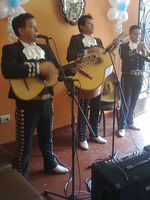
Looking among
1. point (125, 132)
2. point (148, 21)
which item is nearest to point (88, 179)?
point (125, 132)

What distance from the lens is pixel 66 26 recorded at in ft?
11.5

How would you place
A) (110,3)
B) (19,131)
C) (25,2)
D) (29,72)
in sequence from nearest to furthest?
(29,72) < (19,131) < (25,2) < (110,3)

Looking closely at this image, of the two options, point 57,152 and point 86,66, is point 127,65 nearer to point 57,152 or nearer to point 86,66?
point 86,66

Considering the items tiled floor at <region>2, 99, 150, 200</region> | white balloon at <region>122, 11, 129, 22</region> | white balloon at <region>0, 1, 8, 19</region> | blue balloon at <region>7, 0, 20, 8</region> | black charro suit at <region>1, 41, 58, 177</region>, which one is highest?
blue balloon at <region>7, 0, 20, 8</region>

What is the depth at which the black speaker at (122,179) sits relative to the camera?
5.99ft

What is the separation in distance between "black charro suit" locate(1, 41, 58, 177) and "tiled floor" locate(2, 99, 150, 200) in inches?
10.3

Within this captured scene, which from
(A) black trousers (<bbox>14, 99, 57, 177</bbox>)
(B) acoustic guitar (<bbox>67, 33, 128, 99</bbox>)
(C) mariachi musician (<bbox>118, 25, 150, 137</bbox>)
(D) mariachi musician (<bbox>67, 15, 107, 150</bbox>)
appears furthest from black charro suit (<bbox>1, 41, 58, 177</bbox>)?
(C) mariachi musician (<bbox>118, 25, 150, 137</bbox>)

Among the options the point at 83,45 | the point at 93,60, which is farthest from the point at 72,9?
the point at 93,60

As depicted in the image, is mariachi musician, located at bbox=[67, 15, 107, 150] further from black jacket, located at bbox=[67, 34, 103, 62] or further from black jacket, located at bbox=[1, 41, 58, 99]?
black jacket, located at bbox=[1, 41, 58, 99]

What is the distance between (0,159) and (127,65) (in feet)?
6.72

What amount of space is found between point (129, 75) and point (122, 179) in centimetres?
204

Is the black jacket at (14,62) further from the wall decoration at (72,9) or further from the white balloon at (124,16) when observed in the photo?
the white balloon at (124,16)

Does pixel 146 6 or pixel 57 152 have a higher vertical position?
pixel 146 6

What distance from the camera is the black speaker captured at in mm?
1825
